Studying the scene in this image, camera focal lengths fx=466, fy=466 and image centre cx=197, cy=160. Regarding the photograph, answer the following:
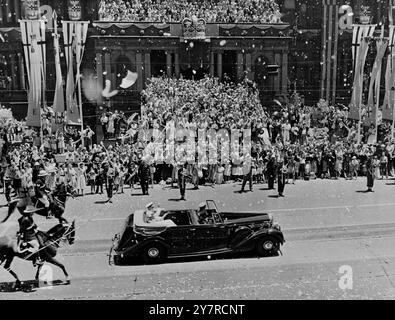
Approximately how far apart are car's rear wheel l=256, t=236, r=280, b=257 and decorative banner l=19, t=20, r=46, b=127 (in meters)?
10.3

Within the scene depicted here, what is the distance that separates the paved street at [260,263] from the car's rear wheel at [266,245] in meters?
0.20

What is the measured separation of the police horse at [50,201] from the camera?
11602 mm

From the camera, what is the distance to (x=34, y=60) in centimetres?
1712

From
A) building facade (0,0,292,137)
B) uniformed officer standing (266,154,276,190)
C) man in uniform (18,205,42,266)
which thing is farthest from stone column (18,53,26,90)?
man in uniform (18,205,42,266)

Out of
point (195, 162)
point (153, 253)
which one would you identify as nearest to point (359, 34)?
point (195, 162)

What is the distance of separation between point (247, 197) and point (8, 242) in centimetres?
730

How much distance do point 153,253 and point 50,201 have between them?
411cm

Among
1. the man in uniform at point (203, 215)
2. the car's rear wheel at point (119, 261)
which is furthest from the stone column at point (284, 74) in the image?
the car's rear wheel at point (119, 261)

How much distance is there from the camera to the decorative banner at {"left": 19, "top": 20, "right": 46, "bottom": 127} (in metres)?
16.6

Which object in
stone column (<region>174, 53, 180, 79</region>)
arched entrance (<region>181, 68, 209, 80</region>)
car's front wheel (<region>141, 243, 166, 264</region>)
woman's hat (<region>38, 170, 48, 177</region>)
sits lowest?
car's front wheel (<region>141, 243, 166, 264</region>)

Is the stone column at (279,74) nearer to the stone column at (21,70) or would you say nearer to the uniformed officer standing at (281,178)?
the uniformed officer standing at (281,178)

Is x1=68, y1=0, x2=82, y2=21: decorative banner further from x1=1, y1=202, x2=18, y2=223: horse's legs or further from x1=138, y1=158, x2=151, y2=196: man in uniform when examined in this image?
x1=1, y1=202, x2=18, y2=223: horse's legs
